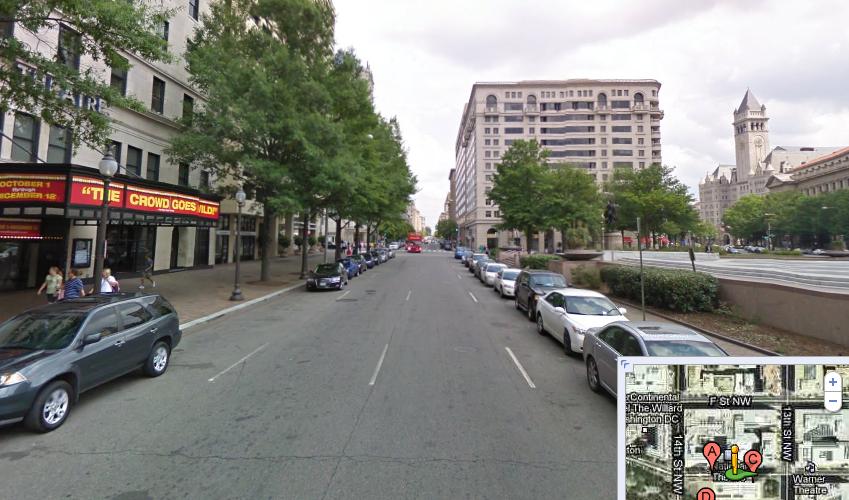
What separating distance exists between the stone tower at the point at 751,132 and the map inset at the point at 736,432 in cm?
17592

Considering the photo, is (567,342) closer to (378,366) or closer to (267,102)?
(378,366)

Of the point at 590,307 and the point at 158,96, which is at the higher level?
the point at 158,96

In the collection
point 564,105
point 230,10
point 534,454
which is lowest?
point 534,454

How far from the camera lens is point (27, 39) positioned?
13.8m

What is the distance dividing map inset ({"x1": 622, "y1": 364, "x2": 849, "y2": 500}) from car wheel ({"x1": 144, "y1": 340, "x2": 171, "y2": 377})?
7998 millimetres

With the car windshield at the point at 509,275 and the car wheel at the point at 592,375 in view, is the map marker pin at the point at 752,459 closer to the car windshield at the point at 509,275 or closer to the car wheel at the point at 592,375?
the car wheel at the point at 592,375

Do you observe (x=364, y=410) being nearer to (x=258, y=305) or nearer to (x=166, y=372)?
(x=166, y=372)

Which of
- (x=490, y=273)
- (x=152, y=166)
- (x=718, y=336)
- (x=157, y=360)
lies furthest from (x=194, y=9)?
(x=718, y=336)

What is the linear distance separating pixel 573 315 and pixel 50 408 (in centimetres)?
990

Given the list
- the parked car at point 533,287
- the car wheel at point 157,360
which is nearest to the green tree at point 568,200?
the parked car at point 533,287

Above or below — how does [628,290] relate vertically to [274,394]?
above

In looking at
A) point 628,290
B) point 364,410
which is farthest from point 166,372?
point 628,290

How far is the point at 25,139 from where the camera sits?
14.2 m

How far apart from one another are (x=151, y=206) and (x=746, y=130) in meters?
179
